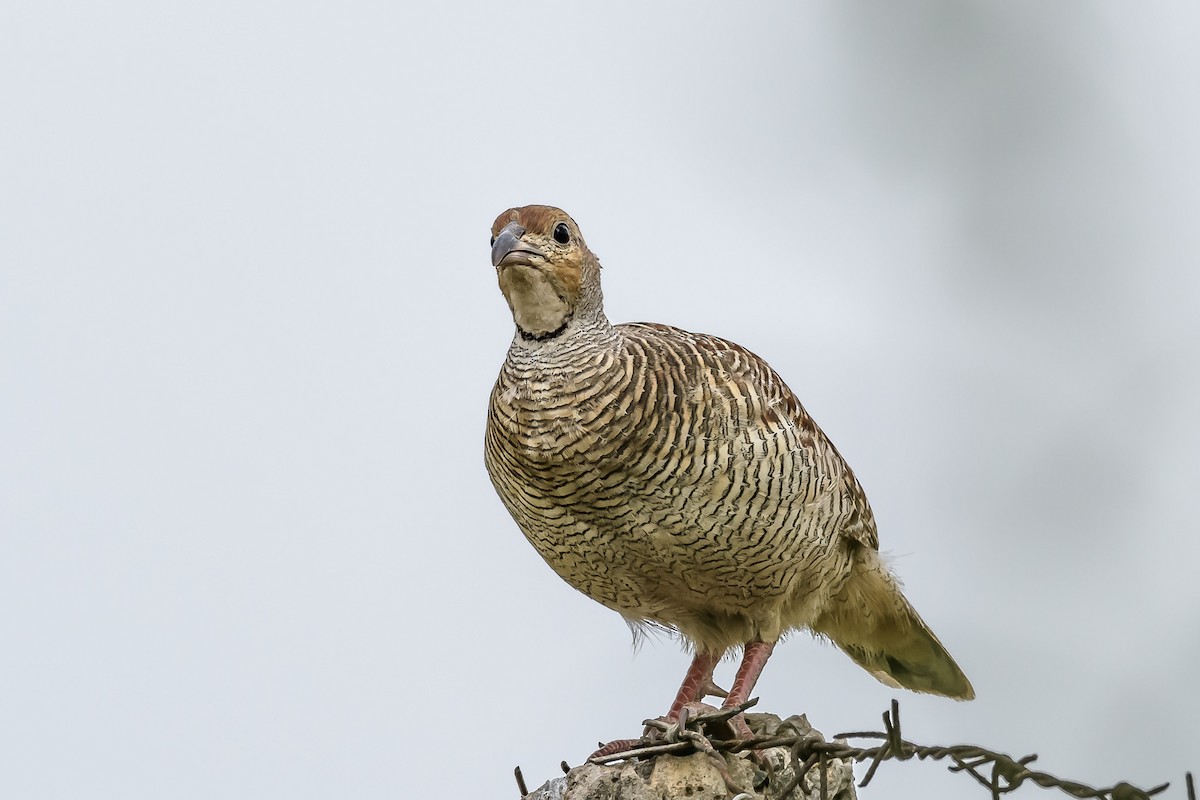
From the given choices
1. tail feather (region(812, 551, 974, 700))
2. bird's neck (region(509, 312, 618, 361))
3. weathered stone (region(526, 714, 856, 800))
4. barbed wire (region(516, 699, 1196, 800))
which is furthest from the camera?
tail feather (region(812, 551, 974, 700))

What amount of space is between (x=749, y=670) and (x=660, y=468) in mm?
954

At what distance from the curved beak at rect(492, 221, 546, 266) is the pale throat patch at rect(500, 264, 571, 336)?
68 mm

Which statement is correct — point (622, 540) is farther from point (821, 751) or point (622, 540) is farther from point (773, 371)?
point (821, 751)

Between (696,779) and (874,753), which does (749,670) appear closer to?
(696,779)

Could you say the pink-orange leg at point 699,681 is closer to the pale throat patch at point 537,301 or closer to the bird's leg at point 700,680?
the bird's leg at point 700,680

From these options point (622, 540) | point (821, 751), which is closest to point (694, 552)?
point (622, 540)

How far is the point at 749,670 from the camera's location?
493cm

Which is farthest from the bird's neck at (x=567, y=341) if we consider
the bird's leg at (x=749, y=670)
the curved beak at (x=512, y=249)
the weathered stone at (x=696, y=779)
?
the weathered stone at (x=696, y=779)

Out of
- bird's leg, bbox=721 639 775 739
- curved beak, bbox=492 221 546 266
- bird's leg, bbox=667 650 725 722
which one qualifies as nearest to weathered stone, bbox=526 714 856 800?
bird's leg, bbox=721 639 775 739

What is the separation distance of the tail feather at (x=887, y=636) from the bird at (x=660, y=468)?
0.71 ft

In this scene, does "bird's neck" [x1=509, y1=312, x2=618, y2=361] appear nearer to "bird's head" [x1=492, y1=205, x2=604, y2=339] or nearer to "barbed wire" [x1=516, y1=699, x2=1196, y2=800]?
"bird's head" [x1=492, y1=205, x2=604, y2=339]

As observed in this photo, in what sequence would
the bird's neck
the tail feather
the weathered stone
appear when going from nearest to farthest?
1. the weathered stone
2. the bird's neck
3. the tail feather

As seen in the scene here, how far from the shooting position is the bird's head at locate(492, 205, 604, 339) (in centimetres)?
459

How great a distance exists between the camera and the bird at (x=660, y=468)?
4.39 meters
